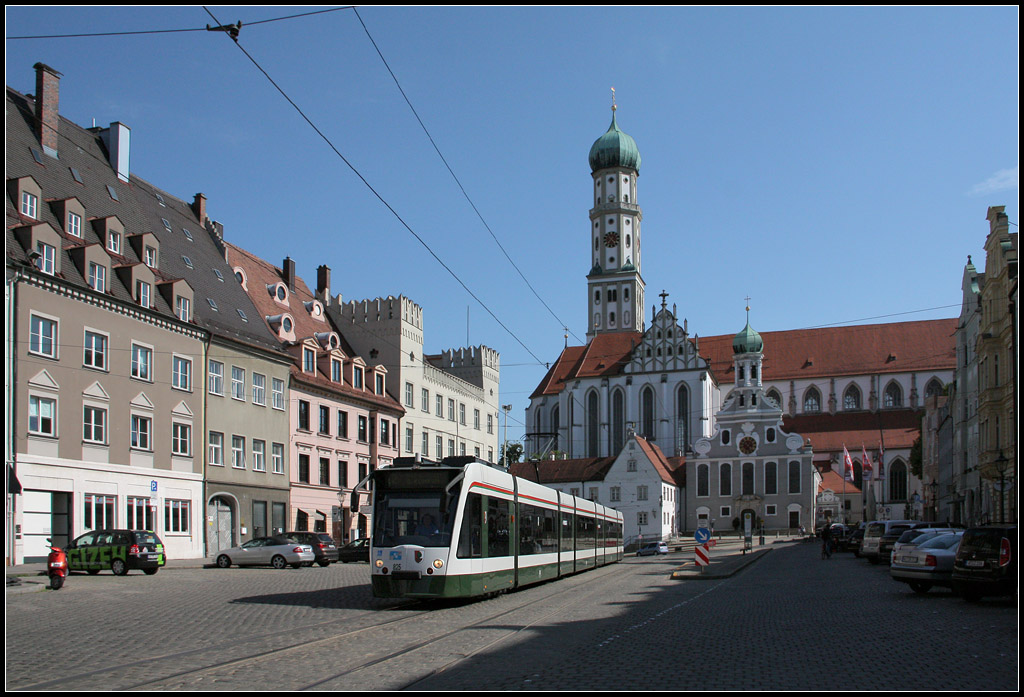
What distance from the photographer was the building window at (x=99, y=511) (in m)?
32.8

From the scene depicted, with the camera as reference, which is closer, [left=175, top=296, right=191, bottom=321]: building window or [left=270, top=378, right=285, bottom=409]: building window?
[left=175, top=296, right=191, bottom=321]: building window

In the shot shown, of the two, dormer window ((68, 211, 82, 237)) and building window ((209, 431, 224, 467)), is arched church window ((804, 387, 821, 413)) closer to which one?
building window ((209, 431, 224, 467))

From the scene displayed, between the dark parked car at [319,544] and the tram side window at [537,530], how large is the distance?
11.3 m

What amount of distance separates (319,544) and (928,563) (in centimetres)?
2140

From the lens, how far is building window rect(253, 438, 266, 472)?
42.3 metres

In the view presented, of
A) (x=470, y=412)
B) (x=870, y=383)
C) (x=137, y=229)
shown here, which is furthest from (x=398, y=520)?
(x=870, y=383)

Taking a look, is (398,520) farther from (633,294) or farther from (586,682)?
(633,294)

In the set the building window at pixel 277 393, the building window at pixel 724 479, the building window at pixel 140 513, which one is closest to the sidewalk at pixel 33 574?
the building window at pixel 140 513

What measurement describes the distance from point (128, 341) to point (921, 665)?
2991 centimetres

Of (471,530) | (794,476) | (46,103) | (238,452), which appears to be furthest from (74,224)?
(794,476)

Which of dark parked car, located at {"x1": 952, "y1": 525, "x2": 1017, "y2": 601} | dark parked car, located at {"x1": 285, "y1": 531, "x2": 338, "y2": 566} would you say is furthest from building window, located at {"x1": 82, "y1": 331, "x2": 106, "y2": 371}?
dark parked car, located at {"x1": 952, "y1": 525, "x2": 1017, "y2": 601}

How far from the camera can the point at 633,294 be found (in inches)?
4860

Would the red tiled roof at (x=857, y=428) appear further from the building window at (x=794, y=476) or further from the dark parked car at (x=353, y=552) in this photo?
the dark parked car at (x=353, y=552)

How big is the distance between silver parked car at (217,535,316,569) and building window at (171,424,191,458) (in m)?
5.57
